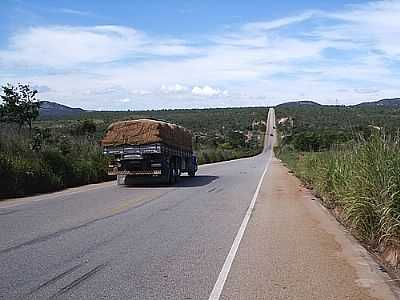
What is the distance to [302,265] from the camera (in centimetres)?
909

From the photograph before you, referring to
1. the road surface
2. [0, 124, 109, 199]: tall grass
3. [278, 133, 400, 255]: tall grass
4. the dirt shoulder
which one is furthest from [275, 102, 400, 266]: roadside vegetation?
[0, 124, 109, 199]: tall grass

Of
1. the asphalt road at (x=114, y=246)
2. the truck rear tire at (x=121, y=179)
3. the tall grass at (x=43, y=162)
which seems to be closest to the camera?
the asphalt road at (x=114, y=246)

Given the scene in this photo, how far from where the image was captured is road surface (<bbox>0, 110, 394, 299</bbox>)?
7520 mm

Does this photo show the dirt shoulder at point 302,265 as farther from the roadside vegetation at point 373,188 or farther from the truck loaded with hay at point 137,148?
the truck loaded with hay at point 137,148

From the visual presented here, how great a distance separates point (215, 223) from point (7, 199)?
9.06 meters

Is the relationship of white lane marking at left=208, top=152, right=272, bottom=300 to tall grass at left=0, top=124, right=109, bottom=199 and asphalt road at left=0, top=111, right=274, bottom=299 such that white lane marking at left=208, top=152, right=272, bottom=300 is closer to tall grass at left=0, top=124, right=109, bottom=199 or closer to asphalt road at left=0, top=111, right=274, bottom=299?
asphalt road at left=0, top=111, right=274, bottom=299

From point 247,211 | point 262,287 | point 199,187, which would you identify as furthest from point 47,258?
point 199,187

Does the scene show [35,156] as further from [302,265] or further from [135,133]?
[302,265]

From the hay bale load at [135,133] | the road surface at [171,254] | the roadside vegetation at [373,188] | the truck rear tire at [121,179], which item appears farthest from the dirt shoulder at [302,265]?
the truck rear tire at [121,179]

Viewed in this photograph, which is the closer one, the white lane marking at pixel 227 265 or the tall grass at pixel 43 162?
the white lane marking at pixel 227 265

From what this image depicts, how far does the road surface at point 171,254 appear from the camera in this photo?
7520 mm

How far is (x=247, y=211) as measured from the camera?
54.0 feet

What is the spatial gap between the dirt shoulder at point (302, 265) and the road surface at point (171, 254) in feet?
0.05

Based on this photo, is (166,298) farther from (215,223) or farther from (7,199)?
(7,199)
